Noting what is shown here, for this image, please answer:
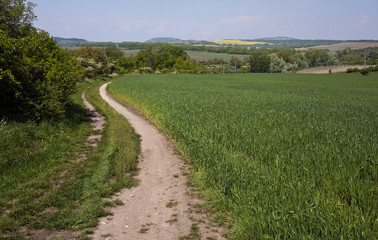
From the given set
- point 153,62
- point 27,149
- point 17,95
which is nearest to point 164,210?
point 27,149

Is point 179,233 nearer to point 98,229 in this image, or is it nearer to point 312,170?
point 98,229

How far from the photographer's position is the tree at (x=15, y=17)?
82.5ft

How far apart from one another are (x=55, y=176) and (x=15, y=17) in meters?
23.7

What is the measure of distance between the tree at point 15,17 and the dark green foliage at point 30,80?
12.8 m

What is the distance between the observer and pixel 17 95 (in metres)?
12.7

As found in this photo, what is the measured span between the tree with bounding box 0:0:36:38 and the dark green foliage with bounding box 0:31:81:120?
1278cm

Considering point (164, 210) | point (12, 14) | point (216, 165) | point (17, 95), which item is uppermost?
point (12, 14)

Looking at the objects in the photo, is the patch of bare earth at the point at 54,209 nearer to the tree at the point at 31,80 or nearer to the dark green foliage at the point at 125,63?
the tree at the point at 31,80

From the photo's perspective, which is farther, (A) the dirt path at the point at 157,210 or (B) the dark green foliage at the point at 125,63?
(B) the dark green foliage at the point at 125,63

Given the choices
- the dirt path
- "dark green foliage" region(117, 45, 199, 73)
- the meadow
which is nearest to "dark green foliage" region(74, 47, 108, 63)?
"dark green foliage" region(117, 45, 199, 73)

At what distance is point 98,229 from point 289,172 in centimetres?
446

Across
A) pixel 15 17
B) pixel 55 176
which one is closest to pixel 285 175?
pixel 55 176

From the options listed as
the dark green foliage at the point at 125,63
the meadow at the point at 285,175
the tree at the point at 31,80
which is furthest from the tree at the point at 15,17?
the dark green foliage at the point at 125,63

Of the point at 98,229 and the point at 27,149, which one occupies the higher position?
the point at 27,149
